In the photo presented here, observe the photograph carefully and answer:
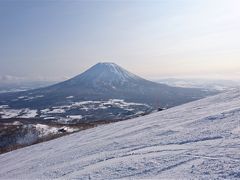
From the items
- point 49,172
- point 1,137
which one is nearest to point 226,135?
point 49,172

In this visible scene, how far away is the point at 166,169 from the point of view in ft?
31.6

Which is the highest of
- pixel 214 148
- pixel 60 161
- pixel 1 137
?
pixel 214 148

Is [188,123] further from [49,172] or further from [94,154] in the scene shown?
[49,172]

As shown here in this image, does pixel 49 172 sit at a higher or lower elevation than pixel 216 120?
lower

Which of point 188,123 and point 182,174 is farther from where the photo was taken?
point 188,123

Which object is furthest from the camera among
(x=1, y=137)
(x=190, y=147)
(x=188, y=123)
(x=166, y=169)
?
(x=1, y=137)

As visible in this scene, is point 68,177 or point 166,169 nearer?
point 166,169

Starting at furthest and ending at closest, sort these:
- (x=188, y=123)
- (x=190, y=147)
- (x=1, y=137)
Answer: (x=1, y=137) → (x=188, y=123) → (x=190, y=147)

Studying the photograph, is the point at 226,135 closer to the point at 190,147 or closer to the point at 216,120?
the point at 190,147

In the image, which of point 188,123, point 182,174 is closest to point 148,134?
point 188,123

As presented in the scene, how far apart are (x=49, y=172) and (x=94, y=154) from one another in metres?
2.09

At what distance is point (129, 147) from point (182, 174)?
4869mm

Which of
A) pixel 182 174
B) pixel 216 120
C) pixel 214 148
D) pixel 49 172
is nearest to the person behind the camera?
pixel 182 174

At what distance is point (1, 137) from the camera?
58.6 metres
